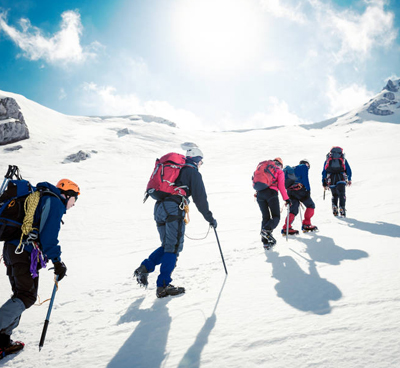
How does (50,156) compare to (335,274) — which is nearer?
(335,274)

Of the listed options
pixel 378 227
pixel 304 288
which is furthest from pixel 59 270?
pixel 378 227

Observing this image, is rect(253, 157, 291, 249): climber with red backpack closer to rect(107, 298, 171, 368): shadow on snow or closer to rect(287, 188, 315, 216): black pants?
rect(287, 188, 315, 216): black pants

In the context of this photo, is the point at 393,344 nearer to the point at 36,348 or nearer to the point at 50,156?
the point at 36,348

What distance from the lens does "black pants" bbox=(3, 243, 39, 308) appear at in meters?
2.87

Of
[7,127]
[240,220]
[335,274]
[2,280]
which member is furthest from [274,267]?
[7,127]

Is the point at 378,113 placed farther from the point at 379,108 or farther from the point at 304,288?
the point at 304,288

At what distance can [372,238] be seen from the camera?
5.00m

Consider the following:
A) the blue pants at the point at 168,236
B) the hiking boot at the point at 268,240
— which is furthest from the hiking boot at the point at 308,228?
the blue pants at the point at 168,236

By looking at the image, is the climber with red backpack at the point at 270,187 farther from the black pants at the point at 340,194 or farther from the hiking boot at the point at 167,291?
the black pants at the point at 340,194

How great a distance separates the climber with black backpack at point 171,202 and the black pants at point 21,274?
1.47 m

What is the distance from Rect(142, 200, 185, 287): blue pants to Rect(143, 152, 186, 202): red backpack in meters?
0.16

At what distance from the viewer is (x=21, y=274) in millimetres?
2895

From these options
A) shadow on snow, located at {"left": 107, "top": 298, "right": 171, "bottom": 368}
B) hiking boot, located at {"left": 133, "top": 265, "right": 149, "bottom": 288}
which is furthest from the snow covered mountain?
shadow on snow, located at {"left": 107, "top": 298, "right": 171, "bottom": 368}

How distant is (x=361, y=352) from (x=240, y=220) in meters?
7.25
